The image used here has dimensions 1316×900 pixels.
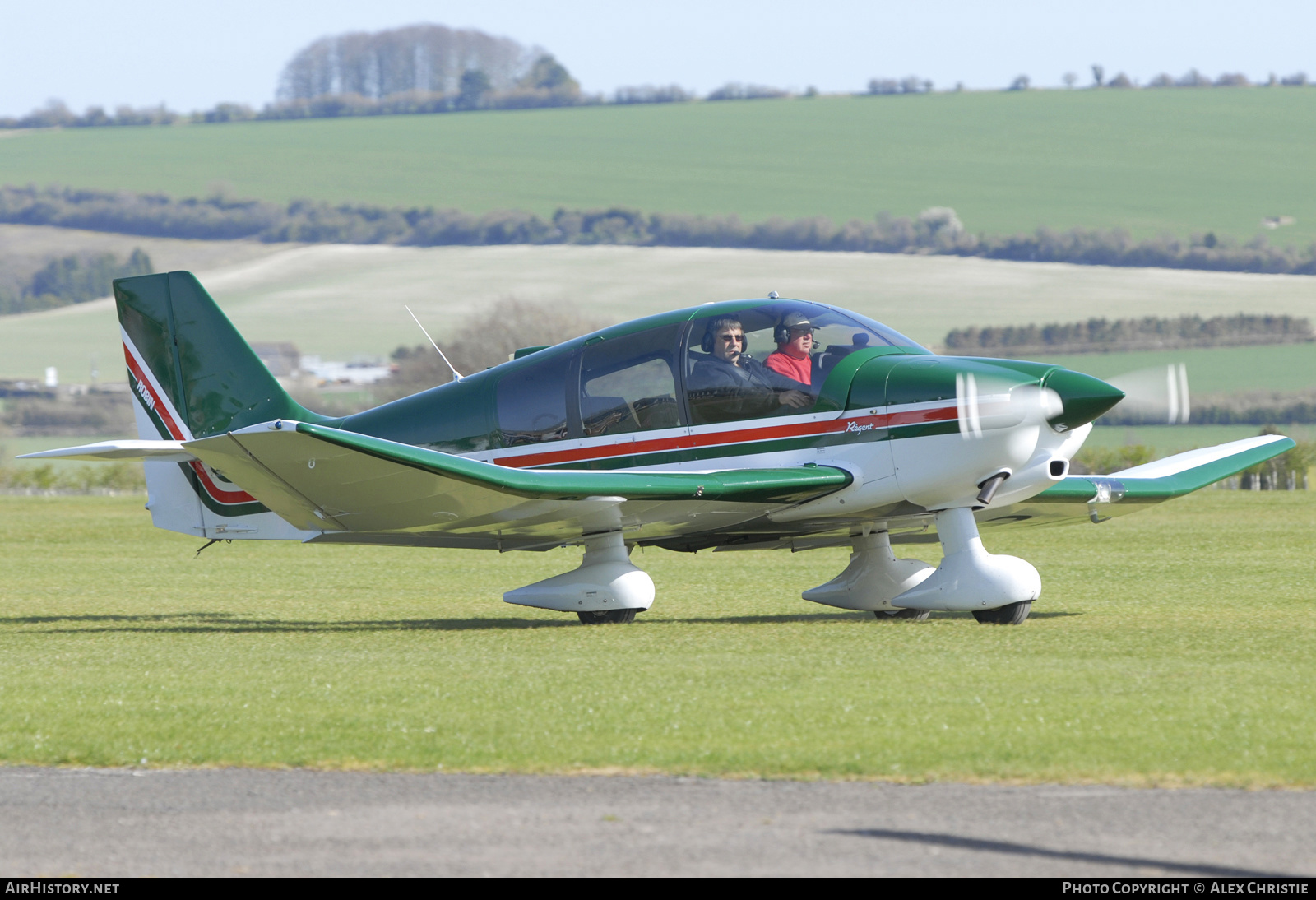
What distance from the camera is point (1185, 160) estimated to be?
10450 centimetres

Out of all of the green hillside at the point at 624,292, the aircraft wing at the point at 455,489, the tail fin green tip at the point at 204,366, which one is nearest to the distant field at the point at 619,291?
the green hillside at the point at 624,292

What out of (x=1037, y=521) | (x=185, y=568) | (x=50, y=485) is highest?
(x=1037, y=521)

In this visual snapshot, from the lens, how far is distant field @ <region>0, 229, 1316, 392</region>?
78062 millimetres

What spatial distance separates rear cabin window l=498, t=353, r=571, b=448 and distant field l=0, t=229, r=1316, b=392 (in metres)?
56.6

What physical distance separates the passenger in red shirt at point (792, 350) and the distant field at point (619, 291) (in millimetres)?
56714

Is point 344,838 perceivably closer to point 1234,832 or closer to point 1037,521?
point 1234,832

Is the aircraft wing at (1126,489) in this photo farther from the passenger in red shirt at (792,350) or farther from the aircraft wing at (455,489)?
the aircraft wing at (455,489)

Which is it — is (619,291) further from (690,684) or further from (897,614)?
(690,684)

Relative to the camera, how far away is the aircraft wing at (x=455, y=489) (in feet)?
33.4

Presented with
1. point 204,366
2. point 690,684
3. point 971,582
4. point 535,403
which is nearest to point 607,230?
point 204,366

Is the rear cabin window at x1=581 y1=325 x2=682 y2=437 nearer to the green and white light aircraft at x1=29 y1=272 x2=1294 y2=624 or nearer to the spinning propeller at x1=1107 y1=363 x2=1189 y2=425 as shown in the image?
the green and white light aircraft at x1=29 y1=272 x2=1294 y2=624

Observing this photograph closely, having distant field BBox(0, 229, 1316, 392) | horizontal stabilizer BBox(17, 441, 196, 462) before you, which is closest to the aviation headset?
horizontal stabilizer BBox(17, 441, 196, 462)

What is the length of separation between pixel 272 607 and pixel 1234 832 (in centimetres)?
1105
